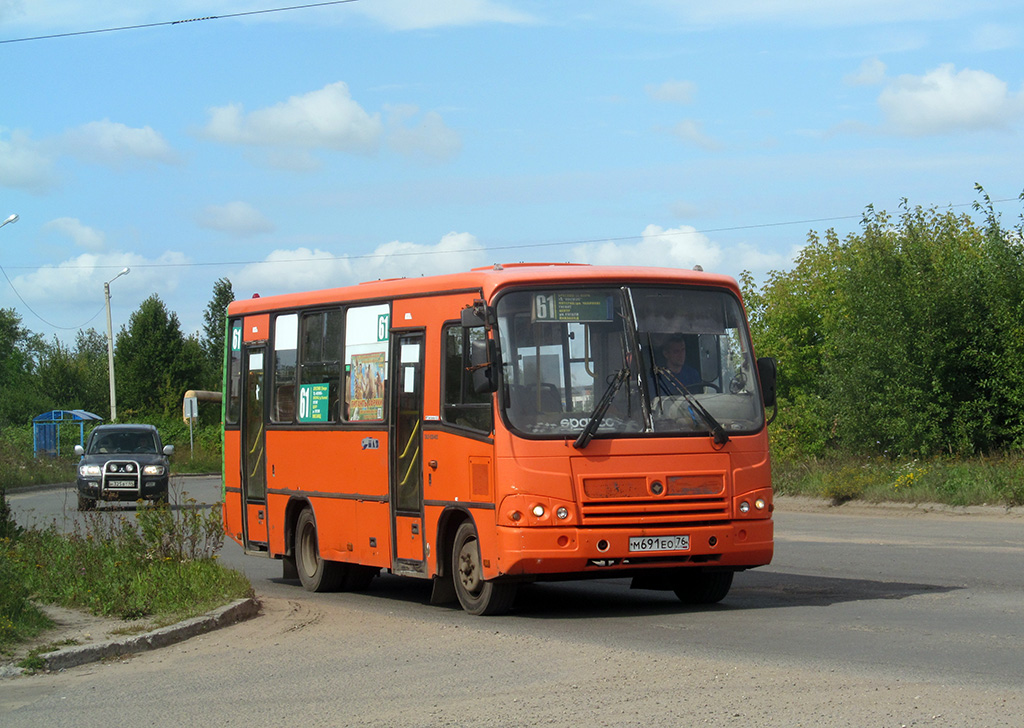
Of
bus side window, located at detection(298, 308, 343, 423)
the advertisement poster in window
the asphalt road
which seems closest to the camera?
the asphalt road

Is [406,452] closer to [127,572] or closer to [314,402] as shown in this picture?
[314,402]

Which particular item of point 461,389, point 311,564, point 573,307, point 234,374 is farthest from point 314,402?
point 573,307

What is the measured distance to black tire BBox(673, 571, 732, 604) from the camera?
43.1 ft

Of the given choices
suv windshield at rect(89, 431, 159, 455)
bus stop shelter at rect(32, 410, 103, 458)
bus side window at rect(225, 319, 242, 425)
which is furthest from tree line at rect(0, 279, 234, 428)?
bus side window at rect(225, 319, 242, 425)

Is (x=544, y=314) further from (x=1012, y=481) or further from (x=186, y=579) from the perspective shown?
(x=1012, y=481)

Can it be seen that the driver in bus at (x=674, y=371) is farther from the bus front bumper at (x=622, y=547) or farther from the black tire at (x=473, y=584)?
the black tire at (x=473, y=584)

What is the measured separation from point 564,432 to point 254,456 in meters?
6.35

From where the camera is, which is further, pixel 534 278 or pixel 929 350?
pixel 929 350

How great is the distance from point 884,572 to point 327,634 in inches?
268

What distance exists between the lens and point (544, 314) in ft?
40.4

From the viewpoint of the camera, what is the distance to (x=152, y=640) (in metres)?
11.0

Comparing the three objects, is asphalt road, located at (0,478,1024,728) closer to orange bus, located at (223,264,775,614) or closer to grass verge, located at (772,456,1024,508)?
orange bus, located at (223,264,775,614)

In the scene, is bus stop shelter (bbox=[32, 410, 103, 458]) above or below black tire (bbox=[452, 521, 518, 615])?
above

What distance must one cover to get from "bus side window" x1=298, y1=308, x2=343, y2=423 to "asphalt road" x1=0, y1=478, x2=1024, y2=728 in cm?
201
